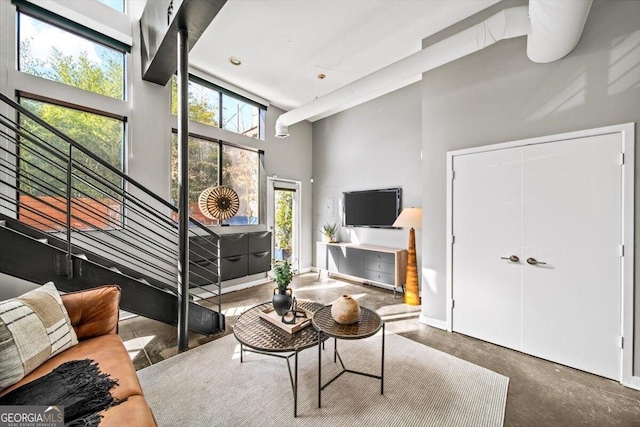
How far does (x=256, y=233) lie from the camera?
486 centimetres

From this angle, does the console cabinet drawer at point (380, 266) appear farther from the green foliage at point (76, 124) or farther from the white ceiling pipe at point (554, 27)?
the green foliage at point (76, 124)

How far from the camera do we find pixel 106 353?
5.41 ft

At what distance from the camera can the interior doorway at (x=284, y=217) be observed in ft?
17.6

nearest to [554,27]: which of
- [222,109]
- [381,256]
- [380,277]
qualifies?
[381,256]

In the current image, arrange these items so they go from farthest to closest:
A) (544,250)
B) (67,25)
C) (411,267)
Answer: (411,267) → (67,25) → (544,250)

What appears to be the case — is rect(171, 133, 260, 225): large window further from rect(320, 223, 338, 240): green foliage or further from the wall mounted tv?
the wall mounted tv

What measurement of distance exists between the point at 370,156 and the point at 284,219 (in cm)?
228

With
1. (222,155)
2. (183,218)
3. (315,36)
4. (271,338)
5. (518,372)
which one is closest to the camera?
(271,338)

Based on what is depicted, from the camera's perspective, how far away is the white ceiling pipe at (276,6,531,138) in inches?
91.8

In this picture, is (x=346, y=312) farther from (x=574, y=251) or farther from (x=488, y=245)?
(x=574, y=251)

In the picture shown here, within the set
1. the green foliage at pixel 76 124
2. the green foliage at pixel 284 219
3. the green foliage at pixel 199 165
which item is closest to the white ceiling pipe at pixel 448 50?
the green foliage at pixel 199 165

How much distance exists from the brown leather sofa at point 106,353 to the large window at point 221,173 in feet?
7.15

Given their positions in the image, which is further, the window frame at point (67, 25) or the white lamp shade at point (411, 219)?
the white lamp shade at point (411, 219)

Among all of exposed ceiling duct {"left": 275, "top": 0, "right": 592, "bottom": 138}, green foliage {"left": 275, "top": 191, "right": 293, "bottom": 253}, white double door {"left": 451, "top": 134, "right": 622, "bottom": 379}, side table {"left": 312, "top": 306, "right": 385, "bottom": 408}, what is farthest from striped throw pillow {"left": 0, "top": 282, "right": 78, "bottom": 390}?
green foliage {"left": 275, "top": 191, "right": 293, "bottom": 253}
